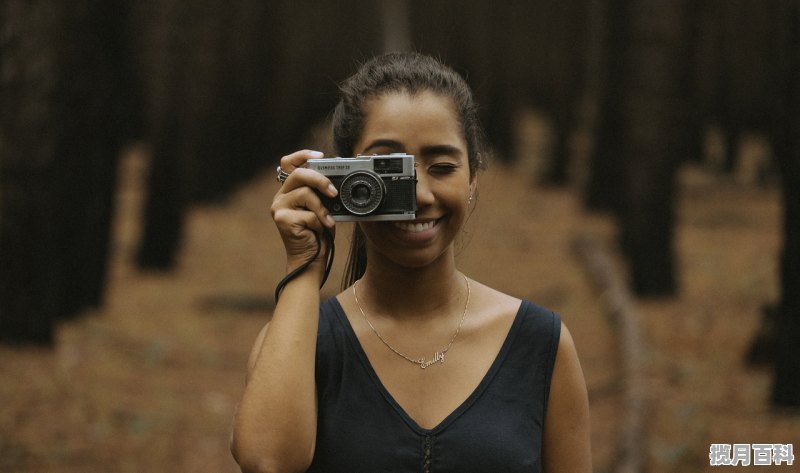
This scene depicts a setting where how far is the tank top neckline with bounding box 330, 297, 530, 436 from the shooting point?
2.72 meters

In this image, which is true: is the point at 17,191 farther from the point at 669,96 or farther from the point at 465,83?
the point at 669,96

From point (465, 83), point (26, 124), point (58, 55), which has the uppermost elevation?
point (58, 55)

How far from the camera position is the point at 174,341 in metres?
10.6

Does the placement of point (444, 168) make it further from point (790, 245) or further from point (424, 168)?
point (790, 245)

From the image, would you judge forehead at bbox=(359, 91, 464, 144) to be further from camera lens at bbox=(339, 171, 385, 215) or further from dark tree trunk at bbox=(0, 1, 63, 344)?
dark tree trunk at bbox=(0, 1, 63, 344)

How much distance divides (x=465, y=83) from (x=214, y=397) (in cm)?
585

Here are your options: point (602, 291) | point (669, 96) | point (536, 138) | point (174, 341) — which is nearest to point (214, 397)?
point (174, 341)

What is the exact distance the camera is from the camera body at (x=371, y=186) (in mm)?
2766

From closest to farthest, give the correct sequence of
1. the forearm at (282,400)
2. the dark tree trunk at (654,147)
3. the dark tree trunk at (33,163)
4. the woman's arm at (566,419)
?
the forearm at (282,400)
the woman's arm at (566,419)
the dark tree trunk at (33,163)
the dark tree trunk at (654,147)

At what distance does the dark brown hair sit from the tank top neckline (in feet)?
1.49

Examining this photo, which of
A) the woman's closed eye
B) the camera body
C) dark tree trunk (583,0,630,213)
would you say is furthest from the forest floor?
dark tree trunk (583,0,630,213)

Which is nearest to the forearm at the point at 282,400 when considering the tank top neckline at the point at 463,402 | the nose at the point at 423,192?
the tank top neckline at the point at 463,402

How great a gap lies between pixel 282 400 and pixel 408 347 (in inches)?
16.1

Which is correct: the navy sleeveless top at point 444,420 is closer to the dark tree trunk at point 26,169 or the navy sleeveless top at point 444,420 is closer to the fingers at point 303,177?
the fingers at point 303,177
